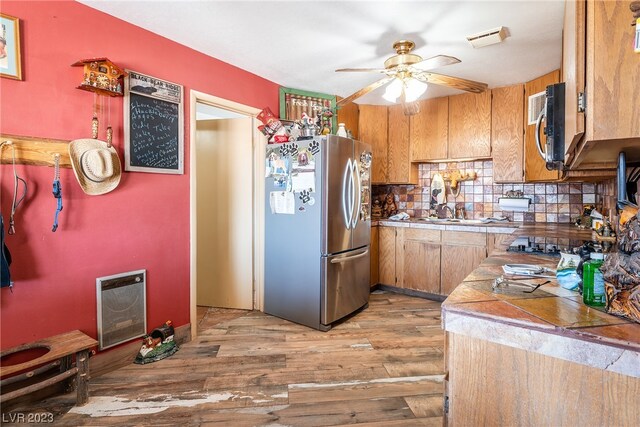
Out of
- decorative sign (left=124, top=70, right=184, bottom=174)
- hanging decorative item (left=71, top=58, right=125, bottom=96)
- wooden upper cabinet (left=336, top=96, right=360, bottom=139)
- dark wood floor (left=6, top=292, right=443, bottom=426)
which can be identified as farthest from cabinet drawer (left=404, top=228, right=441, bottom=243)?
hanging decorative item (left=71, top=58, right=125, bottom=96)

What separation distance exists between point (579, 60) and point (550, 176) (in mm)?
2650

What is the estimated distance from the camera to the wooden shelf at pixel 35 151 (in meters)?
1.66

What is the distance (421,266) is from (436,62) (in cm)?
228

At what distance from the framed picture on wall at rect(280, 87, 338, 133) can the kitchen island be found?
2.67 m

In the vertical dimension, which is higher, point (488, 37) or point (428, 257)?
point (488, 37)

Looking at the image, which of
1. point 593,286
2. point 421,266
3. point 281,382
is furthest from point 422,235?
point 593,286

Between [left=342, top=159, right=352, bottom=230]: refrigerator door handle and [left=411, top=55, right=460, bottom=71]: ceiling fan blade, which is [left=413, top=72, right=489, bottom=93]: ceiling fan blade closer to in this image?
[left=411, top=55, right=460, bottom=71]: ceiling fan blade

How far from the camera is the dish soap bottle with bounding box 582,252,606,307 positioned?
89 centimetres

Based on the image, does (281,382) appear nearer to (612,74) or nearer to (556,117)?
(556,117)

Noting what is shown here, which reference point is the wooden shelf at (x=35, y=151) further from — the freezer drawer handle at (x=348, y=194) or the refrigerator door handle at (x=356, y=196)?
the refrigerator door handle at (x=356, y=196)

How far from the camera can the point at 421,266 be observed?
362 cm

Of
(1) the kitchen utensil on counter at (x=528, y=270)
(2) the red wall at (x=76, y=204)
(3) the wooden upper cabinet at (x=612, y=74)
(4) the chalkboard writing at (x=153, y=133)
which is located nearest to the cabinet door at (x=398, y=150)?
(2) the red wall at (x=76, y=204)

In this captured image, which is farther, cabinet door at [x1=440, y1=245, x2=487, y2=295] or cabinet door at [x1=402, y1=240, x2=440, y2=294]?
cabinet door at [x1=402, y1=240, x2=440, y2=294]

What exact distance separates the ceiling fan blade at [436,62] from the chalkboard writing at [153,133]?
1.80m
